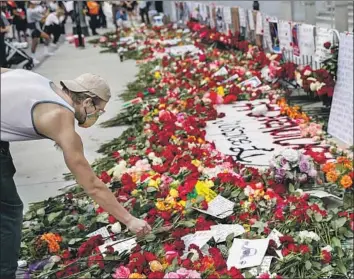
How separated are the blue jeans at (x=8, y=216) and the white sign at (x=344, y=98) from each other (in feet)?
11.9

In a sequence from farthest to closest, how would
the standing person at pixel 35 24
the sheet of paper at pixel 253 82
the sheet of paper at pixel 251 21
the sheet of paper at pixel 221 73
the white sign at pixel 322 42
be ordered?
1. the standing person at pixel 35 24
2. the sheet of paper at pixel 251 21
3. the sheet of paper at pixel 221 73
4. the sheet of paper at pixel 253 82
5. the white sign at pixel 322 42

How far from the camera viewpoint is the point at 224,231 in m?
3.67

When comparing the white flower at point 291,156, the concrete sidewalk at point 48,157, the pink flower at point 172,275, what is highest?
the white flower at point 291,156

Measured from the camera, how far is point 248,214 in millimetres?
3881

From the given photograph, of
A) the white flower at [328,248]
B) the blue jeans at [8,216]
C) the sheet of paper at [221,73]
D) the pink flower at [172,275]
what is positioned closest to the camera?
the blue jeans at [8,216]

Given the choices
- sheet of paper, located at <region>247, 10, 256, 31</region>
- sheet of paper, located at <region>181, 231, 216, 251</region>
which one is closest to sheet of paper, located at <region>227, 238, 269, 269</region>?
sheet of paper, located at <region>181, 231, 216, 251</region>

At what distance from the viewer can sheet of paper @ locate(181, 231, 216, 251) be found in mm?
3473

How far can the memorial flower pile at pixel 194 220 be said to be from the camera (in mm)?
3312

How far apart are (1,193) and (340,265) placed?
181cm

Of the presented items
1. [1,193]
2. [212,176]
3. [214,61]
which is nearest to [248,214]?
[212,176]

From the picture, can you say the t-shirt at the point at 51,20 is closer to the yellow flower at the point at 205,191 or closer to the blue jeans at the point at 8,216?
the yellow flower at the point at 205,191

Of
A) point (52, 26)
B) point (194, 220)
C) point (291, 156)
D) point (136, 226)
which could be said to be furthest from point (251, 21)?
point (52, 26)

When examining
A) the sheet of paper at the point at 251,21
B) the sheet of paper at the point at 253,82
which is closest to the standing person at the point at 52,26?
the sheet of paper at the point at 251,21

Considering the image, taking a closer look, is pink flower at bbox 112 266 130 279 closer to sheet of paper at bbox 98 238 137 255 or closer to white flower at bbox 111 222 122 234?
sheet of paper at bbox 98 238 137 255
